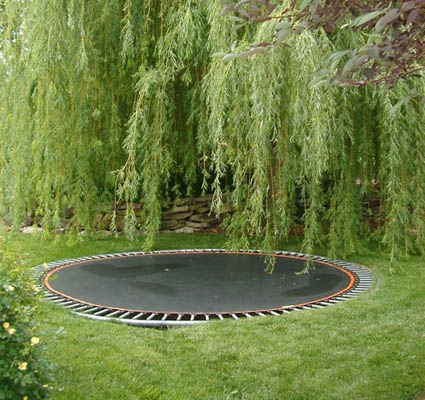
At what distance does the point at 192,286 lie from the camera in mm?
3490

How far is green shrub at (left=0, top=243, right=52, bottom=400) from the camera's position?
1551mm

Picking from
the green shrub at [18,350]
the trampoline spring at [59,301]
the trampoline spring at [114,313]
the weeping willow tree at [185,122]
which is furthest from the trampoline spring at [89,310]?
the green shrub at [18,350]

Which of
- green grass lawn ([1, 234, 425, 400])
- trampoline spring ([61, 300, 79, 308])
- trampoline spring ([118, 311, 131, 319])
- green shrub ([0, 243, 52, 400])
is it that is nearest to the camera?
green shrub ([0, 243, 52, 400])

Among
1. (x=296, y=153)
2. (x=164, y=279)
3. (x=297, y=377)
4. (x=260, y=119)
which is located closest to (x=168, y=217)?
(x=164, y=279)

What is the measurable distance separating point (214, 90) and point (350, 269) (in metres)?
1.88

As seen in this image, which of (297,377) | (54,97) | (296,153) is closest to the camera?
(297,377)

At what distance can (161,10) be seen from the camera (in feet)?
13.0

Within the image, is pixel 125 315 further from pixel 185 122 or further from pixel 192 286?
pixel 185 122

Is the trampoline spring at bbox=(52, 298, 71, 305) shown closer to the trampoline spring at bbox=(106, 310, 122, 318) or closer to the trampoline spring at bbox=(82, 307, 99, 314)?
the trampoline spring at bbox=(82, 307, 99, 314)

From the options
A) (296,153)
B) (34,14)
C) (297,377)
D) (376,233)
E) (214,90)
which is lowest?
(297,377)

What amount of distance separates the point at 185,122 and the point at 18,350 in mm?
3435

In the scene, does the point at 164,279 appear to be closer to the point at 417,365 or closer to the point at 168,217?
the point at 417,365

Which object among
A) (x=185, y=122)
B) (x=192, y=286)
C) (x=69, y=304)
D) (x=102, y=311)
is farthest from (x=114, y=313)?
(x=185, y=122)

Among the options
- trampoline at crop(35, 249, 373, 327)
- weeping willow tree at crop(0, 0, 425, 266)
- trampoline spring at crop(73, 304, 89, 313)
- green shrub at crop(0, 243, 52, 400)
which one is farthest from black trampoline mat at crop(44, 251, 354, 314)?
green shrub at crop(0, 243, 52, 400)
